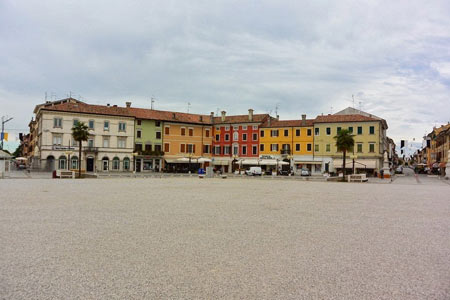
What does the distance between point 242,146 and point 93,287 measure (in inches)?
2543

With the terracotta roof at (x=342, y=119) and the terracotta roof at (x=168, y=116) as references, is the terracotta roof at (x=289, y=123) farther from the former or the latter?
the terracotta roof at (x=168, y=116)

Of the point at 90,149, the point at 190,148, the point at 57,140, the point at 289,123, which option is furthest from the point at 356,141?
the point at 57,140

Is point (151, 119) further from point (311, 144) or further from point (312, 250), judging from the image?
point (312, 250)

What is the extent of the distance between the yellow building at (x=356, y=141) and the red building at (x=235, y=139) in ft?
35.8

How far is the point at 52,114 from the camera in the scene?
57.7 metres

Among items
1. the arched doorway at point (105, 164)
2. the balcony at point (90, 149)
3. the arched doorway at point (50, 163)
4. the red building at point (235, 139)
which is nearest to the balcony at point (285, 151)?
the red building at point (235, 139)

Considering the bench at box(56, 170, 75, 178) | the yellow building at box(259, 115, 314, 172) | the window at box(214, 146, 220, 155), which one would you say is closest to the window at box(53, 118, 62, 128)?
the bench at box(56, 170, 75, 178)

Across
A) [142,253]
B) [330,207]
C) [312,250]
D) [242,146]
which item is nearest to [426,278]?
[312,250]

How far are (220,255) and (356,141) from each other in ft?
189

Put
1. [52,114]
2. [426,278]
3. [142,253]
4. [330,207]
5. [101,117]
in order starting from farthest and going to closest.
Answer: [101,117] → [52,114] → [330,207] → [142,253] → [426,278]

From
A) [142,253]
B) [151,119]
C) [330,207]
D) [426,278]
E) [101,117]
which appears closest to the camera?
[426,278]

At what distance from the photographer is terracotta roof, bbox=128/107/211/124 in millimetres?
66156

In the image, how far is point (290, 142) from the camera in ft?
216

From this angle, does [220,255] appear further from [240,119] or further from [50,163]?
[240,119]
